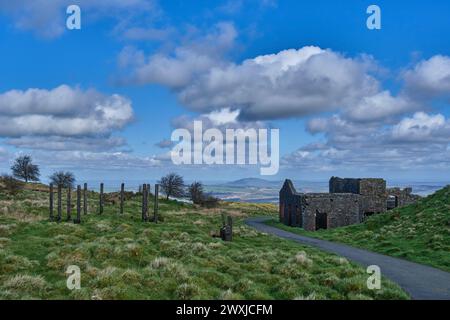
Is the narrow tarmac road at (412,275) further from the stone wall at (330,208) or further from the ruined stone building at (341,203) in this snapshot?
the ruined stone building at (341,203)

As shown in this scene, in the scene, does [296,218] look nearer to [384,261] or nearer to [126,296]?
[384,261]

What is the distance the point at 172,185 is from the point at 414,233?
5795cm

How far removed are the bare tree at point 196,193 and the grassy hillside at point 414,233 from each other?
4631 cm

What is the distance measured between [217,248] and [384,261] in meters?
9.31

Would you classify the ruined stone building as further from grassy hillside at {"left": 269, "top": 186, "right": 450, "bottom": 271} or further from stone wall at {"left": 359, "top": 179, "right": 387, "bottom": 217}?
grassy hillside at {"left": 269, "top": 186, "right": 450, "bottom": 271}

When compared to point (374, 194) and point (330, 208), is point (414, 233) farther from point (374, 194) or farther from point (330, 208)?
point (374, 194)

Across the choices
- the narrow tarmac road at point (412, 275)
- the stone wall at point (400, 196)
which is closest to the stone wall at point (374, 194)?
the stone wall at point (400, 196)

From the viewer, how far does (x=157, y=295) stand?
46.4ft

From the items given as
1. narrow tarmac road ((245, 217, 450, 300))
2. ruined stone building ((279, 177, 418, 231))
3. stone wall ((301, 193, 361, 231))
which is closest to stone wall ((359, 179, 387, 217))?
ruined stone building ((279, 177, 418, 231))

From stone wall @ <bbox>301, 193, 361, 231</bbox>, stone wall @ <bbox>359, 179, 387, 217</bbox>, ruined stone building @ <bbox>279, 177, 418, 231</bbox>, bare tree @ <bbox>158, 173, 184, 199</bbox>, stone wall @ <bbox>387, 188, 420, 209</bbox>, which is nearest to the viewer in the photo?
stone wall @ <bbox>301, 193, 361, 231</bbox>

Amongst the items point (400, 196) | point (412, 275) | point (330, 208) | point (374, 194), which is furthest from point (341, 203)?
point (412, 275)

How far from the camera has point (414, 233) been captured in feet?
108

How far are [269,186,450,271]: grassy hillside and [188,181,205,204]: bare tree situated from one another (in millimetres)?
46314

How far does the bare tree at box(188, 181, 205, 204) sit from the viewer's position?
87.1 m
